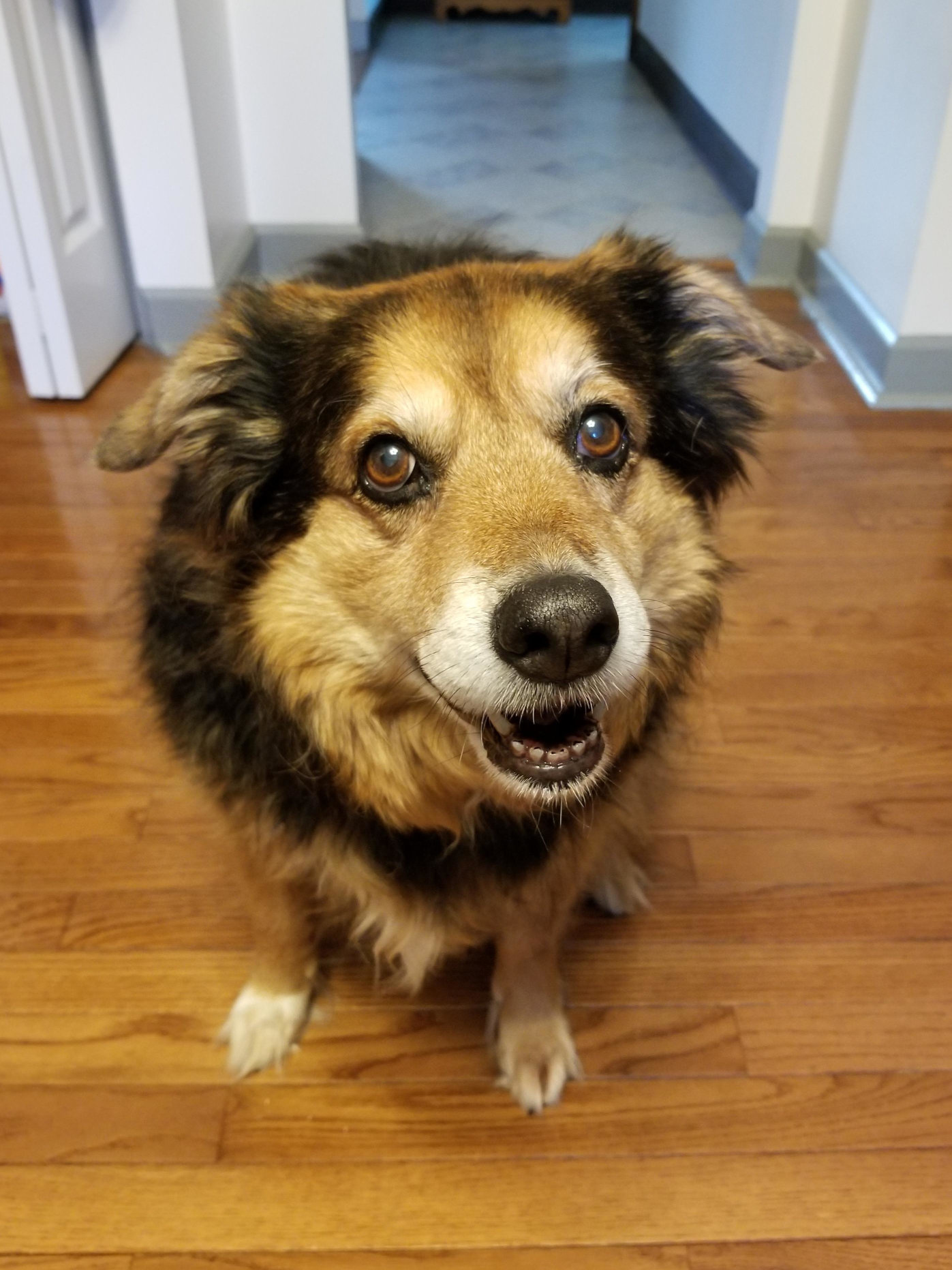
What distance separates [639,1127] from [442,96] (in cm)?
592

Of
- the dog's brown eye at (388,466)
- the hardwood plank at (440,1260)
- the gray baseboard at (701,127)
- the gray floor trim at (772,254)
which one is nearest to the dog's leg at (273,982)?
the hardwood plank at (440,1260)

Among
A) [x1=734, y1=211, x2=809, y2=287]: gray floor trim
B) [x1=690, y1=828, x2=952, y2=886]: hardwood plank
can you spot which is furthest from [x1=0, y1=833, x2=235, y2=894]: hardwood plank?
[x1=734, y1=211, x2=809, y2=287]: gray floor trim

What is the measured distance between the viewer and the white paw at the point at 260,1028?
4.78 feet

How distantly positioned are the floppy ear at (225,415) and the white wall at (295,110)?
8.20 ft

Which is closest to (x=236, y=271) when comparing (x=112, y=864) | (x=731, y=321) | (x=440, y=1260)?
(x=112, y=864)

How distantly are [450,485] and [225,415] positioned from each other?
29 cm

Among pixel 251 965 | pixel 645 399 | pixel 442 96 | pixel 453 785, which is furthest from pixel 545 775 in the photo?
pixel 442 96

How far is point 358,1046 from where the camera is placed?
1.50 meters

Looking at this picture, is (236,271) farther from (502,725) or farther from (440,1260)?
(440,1260)

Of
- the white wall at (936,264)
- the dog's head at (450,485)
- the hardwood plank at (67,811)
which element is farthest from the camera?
the white wall at (936,264)

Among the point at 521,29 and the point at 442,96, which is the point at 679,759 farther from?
the point at 521,29

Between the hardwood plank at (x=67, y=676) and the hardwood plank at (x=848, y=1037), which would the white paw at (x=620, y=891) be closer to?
the hardwood plank at (x=848, y=1037)

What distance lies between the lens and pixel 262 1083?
4.75ft

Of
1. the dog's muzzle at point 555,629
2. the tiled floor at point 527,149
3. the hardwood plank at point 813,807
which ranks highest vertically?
the dog's muzzle at point 555,629
